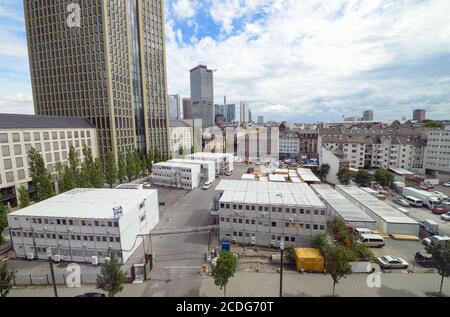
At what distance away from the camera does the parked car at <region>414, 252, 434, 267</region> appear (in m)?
16.3

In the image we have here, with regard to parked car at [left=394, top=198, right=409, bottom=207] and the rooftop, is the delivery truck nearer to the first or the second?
parked car at [left=394, top=198, right=409, bottom=207]

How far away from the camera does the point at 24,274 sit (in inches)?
612

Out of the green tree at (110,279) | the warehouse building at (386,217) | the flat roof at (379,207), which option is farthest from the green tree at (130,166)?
the warehouse building at (386,217)

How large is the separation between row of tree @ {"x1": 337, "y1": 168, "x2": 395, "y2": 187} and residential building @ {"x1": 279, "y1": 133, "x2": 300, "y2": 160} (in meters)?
33.2

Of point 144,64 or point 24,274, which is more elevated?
point 144,64

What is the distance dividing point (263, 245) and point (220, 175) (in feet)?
96.2

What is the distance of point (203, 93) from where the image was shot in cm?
16475

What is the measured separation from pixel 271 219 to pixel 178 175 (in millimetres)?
22882

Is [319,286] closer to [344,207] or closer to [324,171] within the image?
[344,207]

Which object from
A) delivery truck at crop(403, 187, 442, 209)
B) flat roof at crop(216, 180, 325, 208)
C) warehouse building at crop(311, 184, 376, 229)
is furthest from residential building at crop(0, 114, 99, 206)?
delivery truck at crop(403, 187, 442, 209)

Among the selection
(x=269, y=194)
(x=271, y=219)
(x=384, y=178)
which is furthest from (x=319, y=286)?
(x=384, y=178)
